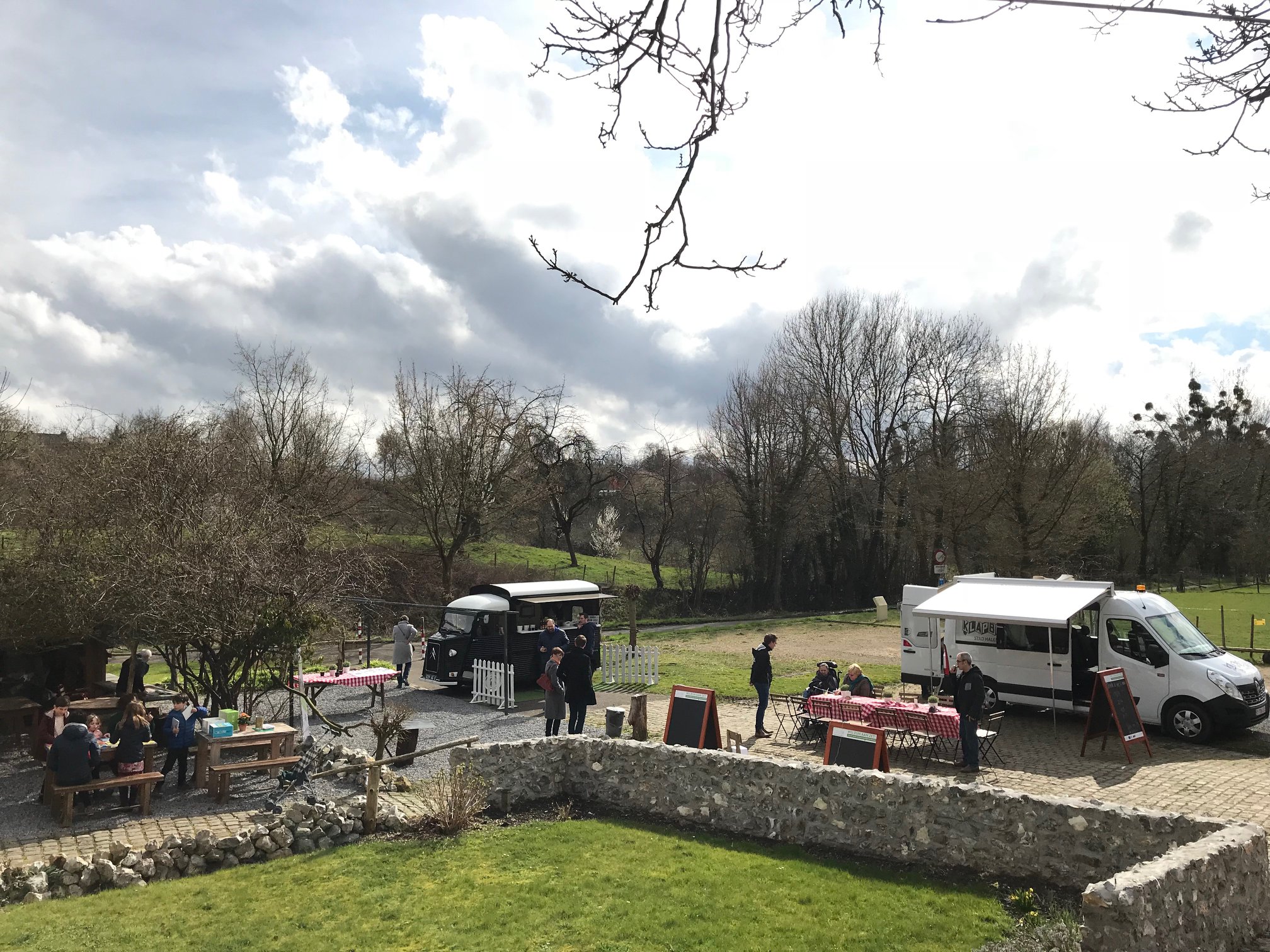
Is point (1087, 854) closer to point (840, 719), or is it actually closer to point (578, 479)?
point (840, 719)

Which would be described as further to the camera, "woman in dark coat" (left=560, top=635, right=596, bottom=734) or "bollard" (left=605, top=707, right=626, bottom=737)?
"woman in dark coat" (left=560, top=635, right=596, bottom=734)

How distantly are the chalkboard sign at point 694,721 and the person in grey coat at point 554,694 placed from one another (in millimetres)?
1711

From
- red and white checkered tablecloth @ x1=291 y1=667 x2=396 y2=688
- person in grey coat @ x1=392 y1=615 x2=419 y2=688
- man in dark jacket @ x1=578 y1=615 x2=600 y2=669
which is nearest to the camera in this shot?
red and white checkered tablecloth @ x1=291 y1=667 x2=396 y2=688

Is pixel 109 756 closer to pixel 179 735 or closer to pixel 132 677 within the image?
pixel 179 735

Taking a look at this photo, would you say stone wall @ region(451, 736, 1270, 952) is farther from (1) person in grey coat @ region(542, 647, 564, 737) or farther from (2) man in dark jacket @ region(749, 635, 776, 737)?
(2) man in dark jacket @ region(749, 635, 776, 737)

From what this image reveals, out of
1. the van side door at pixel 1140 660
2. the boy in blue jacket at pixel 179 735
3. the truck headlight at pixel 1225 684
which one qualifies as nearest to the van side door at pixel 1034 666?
the van side door at pixel 1140 660

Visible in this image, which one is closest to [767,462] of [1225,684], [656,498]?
[656,498]

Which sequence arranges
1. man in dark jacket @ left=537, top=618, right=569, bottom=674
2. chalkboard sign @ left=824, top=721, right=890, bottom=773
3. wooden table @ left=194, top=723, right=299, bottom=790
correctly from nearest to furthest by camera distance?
chalkboard sign @ left=824, top=721, right=890, bottom=773 < wooden table @ left=194, top=723, right=299, bottom=790 < man in dark jacket @ left=537, top=618, right=569, bottom=674

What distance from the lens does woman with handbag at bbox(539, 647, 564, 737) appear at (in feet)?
42.2

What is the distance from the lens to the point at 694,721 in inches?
469

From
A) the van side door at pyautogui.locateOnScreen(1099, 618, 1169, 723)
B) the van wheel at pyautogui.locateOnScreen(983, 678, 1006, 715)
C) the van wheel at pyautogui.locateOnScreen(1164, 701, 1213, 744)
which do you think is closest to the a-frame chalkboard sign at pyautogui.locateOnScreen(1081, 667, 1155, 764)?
the van side door at pyautogui.locateOnScreen(1099, 618, 1169, 723)

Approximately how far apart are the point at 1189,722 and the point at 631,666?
34.6ft

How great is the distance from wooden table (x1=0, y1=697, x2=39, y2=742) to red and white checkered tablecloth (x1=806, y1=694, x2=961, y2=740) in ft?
39.8

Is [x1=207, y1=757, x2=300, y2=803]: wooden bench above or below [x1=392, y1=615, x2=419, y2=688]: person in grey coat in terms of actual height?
below
